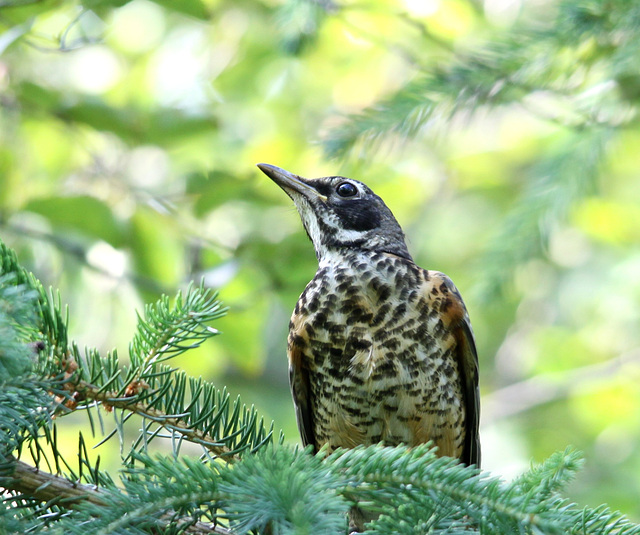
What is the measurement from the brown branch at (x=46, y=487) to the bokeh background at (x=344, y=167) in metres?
1.57

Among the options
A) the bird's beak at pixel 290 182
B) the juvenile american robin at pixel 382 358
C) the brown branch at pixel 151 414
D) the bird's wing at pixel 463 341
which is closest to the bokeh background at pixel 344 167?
the bird's beak at pixel 290 182

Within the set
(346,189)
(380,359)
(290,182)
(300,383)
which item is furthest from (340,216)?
(380,359)

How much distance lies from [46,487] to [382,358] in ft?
4.82

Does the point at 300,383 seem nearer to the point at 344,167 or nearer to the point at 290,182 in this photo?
the point at 290,182

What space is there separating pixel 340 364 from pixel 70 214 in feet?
4.61

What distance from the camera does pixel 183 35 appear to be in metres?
6.09

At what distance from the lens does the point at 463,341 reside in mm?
3115

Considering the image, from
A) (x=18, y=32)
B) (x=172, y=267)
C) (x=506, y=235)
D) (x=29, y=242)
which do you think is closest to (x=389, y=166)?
(x=506, y=235)

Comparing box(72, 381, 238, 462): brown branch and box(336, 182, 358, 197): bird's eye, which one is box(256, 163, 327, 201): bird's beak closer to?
box(336, 182, 358, 197): bird's eye

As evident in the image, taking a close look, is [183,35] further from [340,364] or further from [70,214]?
[340,364]

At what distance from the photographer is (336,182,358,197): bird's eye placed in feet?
12.1

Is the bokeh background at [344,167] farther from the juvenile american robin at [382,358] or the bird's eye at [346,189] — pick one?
the juvenile american robin at [382,358]

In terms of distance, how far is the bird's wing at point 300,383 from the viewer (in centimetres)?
306

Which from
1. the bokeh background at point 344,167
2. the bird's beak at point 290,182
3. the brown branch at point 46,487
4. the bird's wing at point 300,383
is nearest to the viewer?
the brown branch at point 46,487
